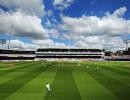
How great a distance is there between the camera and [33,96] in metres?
26.4

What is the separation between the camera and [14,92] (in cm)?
2878

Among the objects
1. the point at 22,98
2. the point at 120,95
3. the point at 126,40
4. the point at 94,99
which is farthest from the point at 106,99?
the point at 126,40

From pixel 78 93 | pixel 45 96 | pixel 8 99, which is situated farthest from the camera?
pixel 78 93

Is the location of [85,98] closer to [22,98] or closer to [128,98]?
A: [128,98]

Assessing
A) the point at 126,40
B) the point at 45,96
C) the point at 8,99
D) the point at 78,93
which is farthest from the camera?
the point at 126,40

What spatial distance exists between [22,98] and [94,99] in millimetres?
6489

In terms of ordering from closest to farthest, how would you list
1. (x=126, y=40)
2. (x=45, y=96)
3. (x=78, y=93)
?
(x=45, y=96), (x=78, y=93), (x=126, y=40)

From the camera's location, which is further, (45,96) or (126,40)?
(126,40)

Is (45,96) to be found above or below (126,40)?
below

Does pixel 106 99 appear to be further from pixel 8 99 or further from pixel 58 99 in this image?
pixel 8 99

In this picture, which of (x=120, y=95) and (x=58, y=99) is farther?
(x=120, y=95)

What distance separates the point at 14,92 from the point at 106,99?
32.0 ft

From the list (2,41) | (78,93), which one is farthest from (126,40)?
(78,93)

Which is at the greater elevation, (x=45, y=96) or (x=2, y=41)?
(x=2, y=41)
